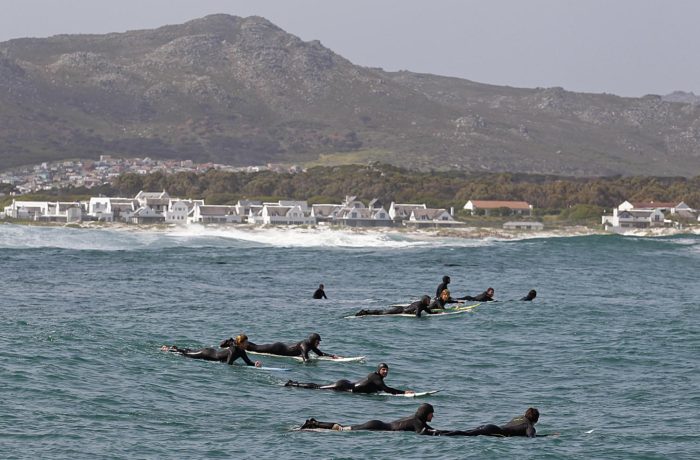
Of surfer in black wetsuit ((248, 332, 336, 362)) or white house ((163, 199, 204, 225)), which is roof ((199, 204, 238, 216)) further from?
surfer in black wetsuit ((248, 332, 336, 362))

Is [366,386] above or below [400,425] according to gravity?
above

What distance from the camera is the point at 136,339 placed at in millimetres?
39531

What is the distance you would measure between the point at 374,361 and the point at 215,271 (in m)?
43.4

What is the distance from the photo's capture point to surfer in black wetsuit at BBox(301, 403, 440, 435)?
86.0 feet

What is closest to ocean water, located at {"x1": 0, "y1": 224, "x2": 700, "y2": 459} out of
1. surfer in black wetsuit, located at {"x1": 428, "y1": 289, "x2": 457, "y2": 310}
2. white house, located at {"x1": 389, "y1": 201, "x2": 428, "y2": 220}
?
surfer in black wetsuit, located at {"x1": 428, "y1": 289, "x2": 457, "y2": 310}

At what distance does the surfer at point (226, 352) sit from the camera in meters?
34.7

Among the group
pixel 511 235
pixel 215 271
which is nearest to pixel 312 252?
pixel 215 271

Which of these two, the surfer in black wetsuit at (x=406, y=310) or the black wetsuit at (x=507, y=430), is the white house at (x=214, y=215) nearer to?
the surfer in black wetsuit at (x=406, y=310)

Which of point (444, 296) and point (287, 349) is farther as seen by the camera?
point (444, 296)

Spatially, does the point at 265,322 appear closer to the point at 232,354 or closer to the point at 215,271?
the point at 232,354

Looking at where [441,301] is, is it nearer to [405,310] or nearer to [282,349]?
[405,310]

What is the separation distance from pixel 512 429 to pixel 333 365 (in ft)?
35.1

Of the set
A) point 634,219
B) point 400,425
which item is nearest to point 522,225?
point 634,219

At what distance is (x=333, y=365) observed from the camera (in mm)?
36125
